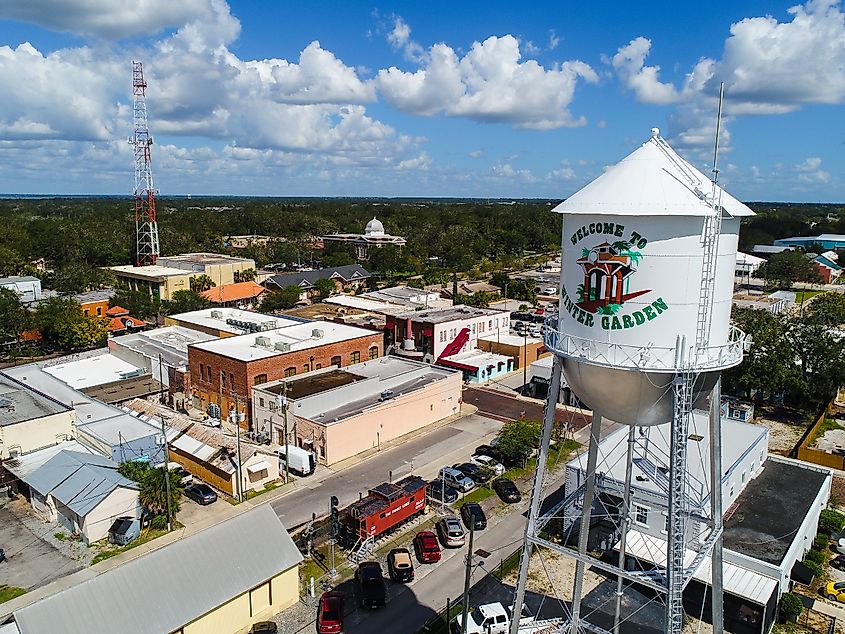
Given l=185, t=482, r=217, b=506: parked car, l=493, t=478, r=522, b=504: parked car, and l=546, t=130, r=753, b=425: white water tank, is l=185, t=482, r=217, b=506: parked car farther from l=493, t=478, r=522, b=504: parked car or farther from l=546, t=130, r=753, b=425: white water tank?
l=546, t=130, r=753, b=425: white water tank

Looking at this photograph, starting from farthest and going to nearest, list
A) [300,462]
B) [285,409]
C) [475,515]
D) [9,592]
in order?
[285,409]
[300,462]
[475,515]
[9,592]

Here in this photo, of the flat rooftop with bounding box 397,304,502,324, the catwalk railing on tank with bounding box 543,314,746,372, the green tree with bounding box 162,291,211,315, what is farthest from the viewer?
the green tree with bounding box 162,291,211,315

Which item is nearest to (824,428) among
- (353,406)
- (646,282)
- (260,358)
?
(353,406)

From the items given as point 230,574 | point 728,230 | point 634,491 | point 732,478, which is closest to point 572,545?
point 634,491

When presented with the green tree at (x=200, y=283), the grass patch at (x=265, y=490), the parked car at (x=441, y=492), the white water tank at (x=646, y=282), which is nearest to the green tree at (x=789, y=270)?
the green tree at (x=200, y=283)

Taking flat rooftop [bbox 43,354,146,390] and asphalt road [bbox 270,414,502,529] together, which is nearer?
asphalt road [bbox 270,414,502,529]

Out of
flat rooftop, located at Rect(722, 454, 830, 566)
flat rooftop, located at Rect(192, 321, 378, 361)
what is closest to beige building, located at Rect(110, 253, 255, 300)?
flat rooftop, located at Rect(192, 321, 378, 361)

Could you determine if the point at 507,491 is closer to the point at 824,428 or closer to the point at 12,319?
the point at 824,428
